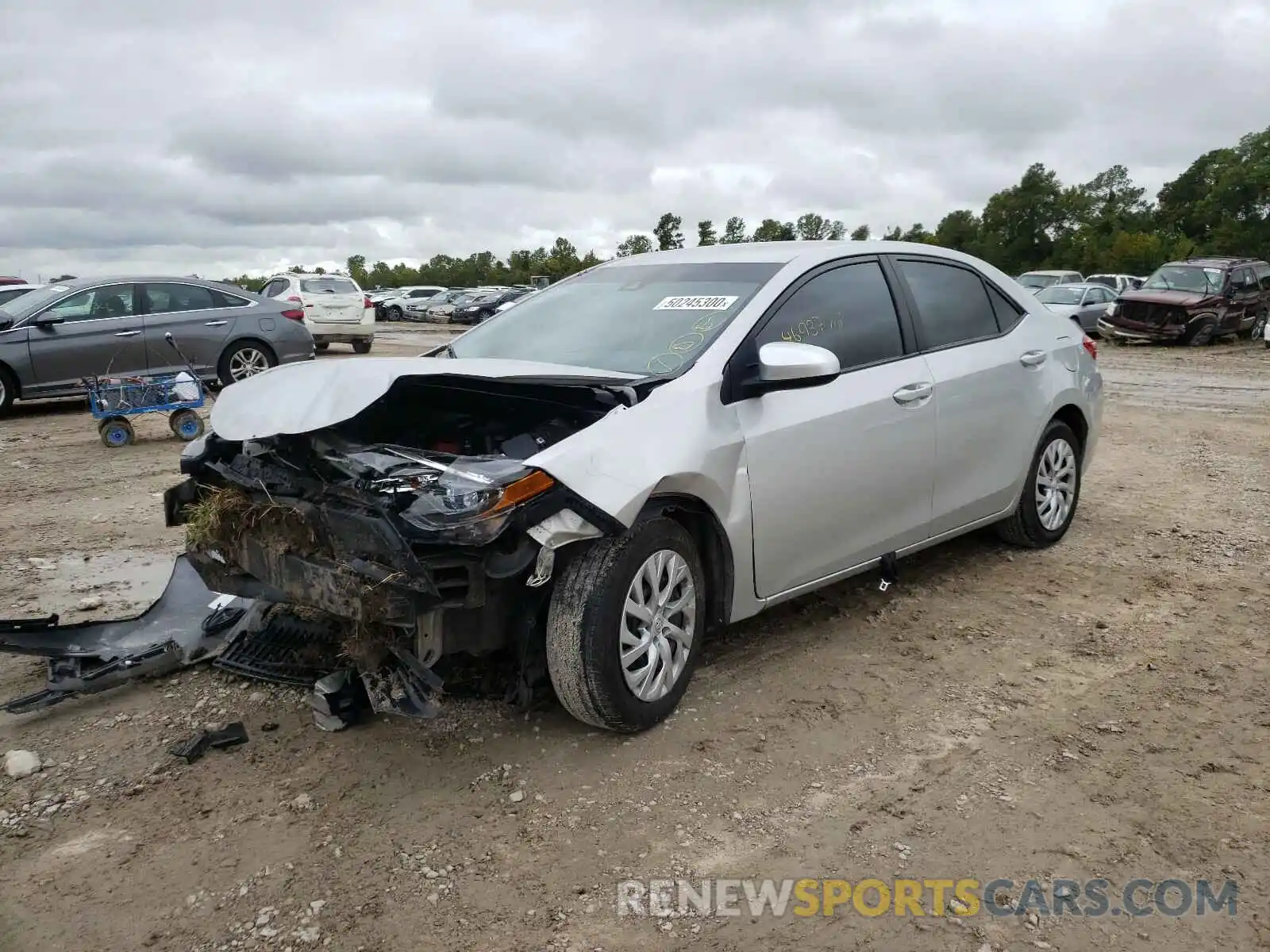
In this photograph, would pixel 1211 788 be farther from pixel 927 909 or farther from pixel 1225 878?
pixel 927 909

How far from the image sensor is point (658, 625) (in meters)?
3.34

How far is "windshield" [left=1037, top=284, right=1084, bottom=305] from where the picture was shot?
2361 cm

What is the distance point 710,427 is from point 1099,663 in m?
1.95

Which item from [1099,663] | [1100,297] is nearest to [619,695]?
[1099,663]

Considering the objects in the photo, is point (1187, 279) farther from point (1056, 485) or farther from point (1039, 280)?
point (1056, 485)

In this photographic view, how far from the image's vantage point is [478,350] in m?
4.29

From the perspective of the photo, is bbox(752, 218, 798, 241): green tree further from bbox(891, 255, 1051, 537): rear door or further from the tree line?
bbox(891, 255, 1051, 537): rear door

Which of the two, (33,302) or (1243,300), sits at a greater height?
(33,302)

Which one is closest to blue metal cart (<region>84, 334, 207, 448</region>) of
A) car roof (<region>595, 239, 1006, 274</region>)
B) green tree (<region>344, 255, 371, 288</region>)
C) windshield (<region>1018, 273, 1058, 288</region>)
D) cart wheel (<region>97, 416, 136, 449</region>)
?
cart wheel (<region>97, 416, 136, 449</region>)

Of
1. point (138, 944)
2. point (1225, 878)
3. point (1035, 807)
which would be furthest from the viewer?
point (1035, 807)

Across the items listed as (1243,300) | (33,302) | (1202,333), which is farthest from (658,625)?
(1243,300)

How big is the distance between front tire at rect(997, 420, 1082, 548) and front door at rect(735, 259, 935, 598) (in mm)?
1088

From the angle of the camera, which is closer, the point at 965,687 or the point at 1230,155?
the point at 965,687

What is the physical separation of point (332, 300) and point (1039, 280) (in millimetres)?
19169
